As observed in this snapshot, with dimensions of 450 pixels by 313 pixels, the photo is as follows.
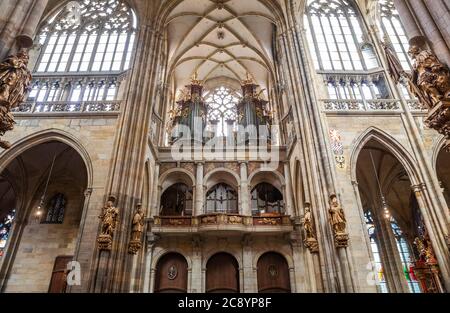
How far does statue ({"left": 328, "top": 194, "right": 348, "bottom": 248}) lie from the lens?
9.27m

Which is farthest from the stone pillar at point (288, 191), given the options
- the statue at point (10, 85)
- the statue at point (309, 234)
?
the statue at point (10, 85)

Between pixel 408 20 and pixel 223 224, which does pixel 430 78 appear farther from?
pixel 223 224

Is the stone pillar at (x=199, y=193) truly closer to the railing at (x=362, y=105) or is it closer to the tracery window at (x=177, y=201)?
the tracery window at (x=177, y=201)

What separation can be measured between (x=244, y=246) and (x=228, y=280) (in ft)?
5.80

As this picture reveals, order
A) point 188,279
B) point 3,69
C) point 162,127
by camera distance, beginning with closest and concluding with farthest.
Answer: point 3,69
point 188,279
point 162,127

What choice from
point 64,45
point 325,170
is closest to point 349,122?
point 325,170

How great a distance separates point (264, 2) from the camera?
16.8 meters

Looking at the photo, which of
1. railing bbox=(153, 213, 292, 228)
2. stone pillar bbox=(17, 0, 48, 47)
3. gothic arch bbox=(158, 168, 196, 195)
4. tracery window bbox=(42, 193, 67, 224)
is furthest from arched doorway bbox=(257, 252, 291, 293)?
stone pillar bbox=(17, 0, 48, 47)

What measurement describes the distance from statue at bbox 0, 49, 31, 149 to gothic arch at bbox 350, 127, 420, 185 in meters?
10.8

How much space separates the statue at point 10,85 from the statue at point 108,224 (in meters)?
4.63

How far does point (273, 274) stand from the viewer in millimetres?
14094

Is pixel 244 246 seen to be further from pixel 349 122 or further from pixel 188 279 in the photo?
pixel 349 122

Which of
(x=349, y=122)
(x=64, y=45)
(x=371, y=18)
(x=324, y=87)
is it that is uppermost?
(x=371, y=18)

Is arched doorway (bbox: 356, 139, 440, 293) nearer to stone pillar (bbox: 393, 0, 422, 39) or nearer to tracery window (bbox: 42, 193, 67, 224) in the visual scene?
stone pillar (bbox: 393, 0, 422, 39)
